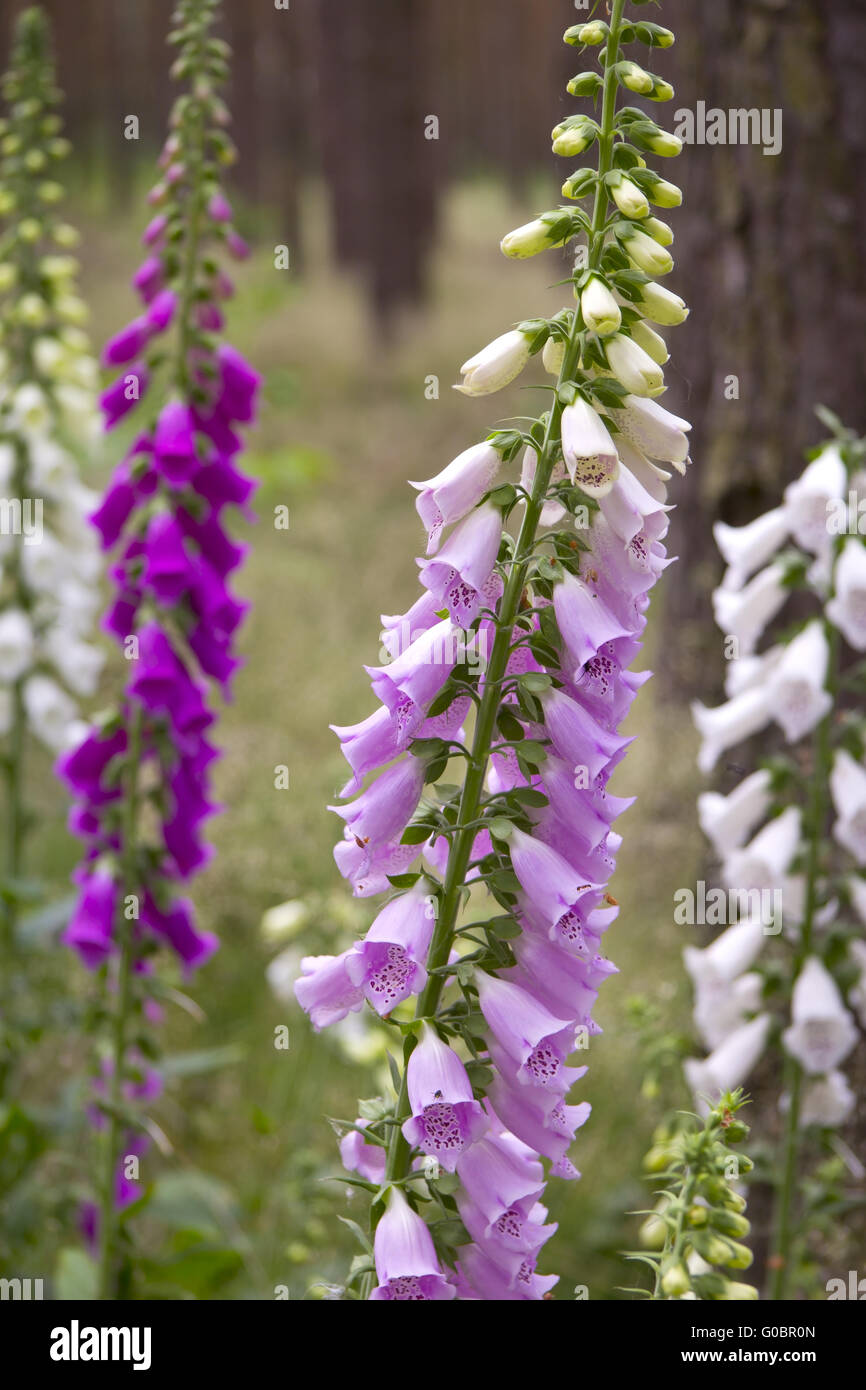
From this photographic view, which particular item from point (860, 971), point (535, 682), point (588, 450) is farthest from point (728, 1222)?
Result: point (860, 971)

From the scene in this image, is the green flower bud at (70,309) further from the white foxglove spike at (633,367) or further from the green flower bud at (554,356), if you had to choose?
the white foxglove spike at (633,367)

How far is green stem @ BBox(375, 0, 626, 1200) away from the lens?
61.6 inches

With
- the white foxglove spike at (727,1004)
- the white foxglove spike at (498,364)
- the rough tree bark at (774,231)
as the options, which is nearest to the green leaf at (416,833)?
the white foxglove spike at (498,364)

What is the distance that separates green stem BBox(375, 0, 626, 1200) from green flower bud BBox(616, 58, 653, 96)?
0.05 ft

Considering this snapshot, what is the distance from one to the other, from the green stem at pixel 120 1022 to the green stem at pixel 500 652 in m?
1.54

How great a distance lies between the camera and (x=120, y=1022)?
3049mm

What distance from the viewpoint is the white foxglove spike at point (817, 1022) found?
2867 millimetres

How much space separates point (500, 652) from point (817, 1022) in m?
1.68

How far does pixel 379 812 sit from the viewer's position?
1.64 metres

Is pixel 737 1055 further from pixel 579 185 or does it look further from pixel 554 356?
pixel 579 185

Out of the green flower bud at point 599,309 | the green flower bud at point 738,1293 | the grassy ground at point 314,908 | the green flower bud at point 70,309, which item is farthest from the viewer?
the green flower bud at point 70,309

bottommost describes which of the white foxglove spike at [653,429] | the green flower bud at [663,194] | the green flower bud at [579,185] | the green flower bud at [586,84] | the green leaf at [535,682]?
the green leaf at [535,682]

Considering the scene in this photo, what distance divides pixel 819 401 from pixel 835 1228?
2.32 m
